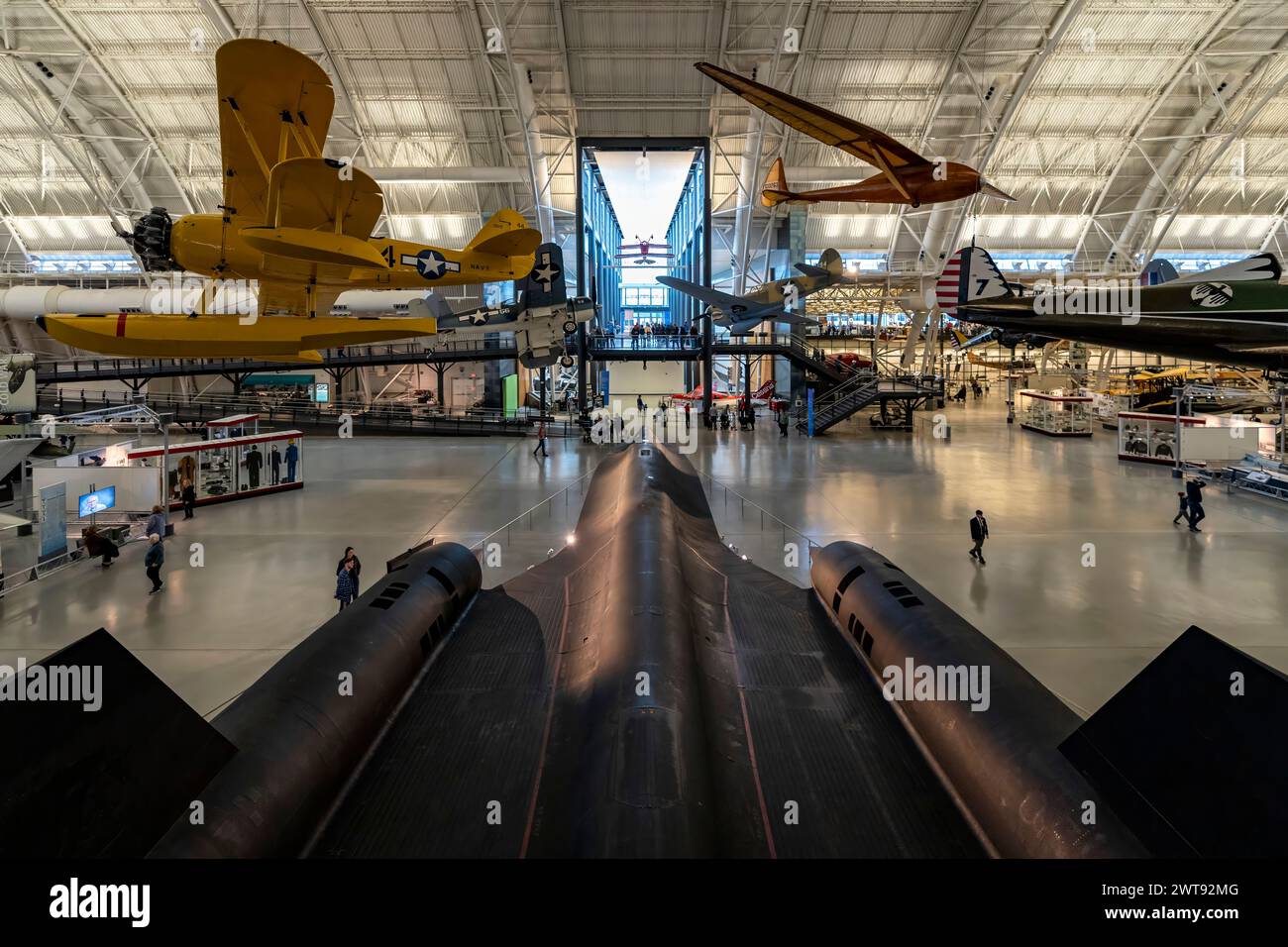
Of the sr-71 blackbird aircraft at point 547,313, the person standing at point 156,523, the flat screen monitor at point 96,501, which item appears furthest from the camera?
the sr-71 blackbird aircraft at point 547,313

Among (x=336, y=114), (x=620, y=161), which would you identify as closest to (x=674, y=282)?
(x=620, y=161)

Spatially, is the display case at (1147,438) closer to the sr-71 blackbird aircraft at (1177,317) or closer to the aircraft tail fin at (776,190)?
the sr-71 blackbird aircraft at (1177,317)

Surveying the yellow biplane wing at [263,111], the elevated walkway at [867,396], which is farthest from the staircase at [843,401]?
the yellow biplane wing at [263,111]

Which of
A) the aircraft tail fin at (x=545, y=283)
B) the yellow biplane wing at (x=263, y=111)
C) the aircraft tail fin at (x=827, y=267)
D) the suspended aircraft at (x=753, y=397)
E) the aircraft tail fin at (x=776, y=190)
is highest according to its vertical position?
the aircraft tail fin at (x=776, y=190)

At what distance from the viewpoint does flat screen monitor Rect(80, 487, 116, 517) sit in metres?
13.1

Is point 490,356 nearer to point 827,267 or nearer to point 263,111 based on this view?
point 827,267

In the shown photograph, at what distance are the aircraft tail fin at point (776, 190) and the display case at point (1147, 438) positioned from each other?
47.3ft

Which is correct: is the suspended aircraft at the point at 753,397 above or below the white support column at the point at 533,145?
below

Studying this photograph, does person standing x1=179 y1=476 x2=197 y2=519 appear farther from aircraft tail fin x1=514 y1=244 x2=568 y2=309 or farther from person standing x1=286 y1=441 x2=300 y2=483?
aircraft tail fin x1=514 y1=244 x2=568 y2=309

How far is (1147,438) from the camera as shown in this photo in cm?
2311

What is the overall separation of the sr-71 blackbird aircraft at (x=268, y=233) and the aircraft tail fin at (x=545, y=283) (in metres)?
11.8

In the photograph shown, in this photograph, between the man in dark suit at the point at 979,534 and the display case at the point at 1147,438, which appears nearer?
the man in dark suit at the point at 979,534

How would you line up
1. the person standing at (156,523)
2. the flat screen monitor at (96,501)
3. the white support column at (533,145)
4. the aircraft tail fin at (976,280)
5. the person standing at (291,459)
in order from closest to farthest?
the person standing at (156,523)
the aircraft tail fin at (976,280)
the flat screen monitor at (96,501)
the person standing at (291,459)
the white support column at (533,145)

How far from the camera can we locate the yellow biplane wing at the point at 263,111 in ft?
22.1
